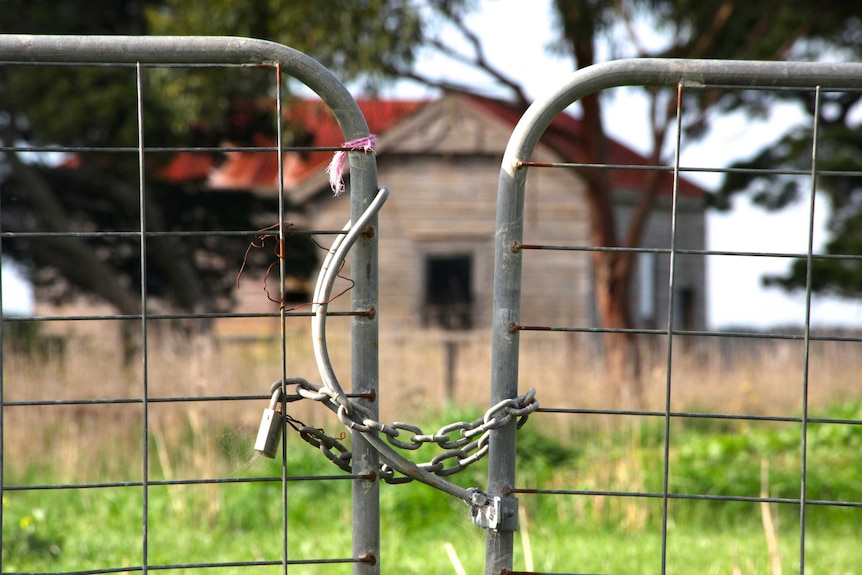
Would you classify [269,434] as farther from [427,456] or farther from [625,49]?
[625,49]

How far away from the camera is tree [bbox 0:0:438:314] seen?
10.7m

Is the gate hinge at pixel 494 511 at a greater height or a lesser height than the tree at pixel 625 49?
lesser

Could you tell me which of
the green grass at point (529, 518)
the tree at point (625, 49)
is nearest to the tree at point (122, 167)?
the tree at point (625, 49)

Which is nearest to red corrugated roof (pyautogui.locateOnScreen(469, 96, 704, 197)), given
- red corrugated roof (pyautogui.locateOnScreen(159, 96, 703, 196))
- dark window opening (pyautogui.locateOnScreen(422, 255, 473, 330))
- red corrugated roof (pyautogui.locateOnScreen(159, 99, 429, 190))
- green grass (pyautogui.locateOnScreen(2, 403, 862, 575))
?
red corrugated roof (pyautogui.locateOnScreen(159, 96, 703, 196))

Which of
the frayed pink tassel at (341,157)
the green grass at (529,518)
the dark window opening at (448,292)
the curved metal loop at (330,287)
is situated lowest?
the green grass at (529,518)

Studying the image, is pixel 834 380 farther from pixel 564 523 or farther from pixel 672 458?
pixel 564 523

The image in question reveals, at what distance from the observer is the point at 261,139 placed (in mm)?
13555

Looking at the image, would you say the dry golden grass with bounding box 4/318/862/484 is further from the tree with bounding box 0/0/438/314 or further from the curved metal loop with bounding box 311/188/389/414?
the curved metal loop with bounding box 311/188/389/414

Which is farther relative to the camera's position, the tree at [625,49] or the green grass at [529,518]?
the tree at [625,49]

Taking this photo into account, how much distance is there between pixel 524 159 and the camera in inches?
74.8

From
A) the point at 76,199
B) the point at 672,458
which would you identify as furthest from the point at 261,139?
the point at 672,458

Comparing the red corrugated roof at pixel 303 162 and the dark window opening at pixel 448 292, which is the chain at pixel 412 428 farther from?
the dark window opening at pixel 448 292

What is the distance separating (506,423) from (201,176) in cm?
1265

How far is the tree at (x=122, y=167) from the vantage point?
423 inches
